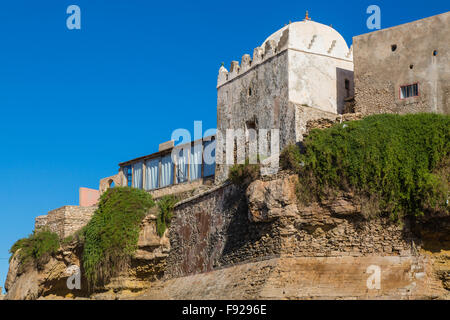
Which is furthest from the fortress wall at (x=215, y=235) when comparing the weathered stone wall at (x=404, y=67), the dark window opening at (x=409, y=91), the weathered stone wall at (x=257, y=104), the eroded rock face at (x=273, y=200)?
the dark window opening at (x=409, y=91)

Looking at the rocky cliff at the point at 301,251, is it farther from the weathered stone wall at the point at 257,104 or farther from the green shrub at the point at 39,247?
the green shrub at the point at 39,247

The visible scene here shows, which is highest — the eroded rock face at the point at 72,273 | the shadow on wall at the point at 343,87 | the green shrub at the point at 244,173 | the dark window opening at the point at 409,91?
the shadow on wall at the point at 343,87

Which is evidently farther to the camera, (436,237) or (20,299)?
(20,299)

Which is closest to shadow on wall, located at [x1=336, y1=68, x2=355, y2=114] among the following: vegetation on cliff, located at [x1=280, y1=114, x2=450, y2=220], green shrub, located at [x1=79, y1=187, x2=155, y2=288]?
vegetation on cliff, located at [x1=280, y1=114, x2=450, y2=220]

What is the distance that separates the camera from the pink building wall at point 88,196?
115 ft

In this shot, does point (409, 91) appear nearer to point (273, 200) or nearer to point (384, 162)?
point (384, 162)

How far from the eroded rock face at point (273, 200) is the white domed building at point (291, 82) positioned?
4403mm

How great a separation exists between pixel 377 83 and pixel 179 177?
10.1 m

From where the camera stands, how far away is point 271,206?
20.3 m

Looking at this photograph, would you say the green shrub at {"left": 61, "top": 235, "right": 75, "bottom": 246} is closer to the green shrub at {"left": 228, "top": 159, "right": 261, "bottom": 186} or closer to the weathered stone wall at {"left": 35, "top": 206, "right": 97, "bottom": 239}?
the weathered stone wall at {"left": 35, "top": 206, "right": 97, "bottom": 239}

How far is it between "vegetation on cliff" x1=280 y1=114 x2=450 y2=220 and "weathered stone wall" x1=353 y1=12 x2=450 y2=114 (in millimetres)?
3549

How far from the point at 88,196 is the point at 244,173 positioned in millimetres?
15015

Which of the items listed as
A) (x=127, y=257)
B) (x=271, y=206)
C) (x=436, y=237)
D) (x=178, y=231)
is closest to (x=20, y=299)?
(x=127, y=257)
